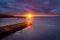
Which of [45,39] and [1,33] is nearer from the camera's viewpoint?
[45,39]

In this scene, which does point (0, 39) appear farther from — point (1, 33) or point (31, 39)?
point (31, 39)

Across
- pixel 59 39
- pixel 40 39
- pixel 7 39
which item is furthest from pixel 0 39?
pixel 59 39

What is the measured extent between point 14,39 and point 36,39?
294 centimetres

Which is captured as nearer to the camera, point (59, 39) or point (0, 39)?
point (0, 39)

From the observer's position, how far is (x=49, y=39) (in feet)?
58.5

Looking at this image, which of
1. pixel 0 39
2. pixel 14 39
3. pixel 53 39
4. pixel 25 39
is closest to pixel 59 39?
pixel 53 39

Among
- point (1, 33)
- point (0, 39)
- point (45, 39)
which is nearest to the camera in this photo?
point (0, 39)

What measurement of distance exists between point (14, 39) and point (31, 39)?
7.43 ft

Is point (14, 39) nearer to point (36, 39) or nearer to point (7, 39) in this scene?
point (7, 39)

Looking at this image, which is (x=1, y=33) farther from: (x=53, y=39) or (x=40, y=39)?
(x=53, y=39)

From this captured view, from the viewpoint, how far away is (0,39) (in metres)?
16.6

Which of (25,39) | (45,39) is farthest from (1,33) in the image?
(45,39)

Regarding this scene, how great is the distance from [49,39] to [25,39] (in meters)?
3.23

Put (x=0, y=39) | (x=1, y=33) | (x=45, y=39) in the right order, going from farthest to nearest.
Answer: (x=1, y=33) < (x=45, y=39) < (x=0, y=39)
